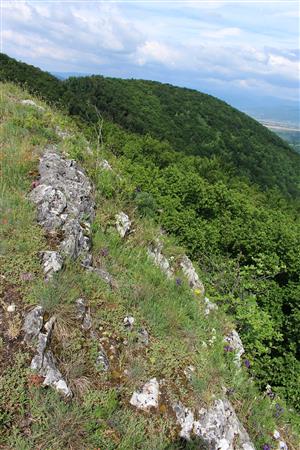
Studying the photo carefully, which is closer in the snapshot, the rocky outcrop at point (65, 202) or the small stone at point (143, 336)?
the small stone at point (143, 336)

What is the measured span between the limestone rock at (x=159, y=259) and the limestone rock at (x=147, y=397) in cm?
199

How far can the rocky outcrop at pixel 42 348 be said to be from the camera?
3051mm

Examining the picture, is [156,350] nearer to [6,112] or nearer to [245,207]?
[6,112]

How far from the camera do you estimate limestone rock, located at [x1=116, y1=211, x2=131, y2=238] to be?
221 inches

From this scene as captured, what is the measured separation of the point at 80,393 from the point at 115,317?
97cm

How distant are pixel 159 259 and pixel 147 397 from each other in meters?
2.59

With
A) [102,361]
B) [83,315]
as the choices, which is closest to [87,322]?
[83,315]

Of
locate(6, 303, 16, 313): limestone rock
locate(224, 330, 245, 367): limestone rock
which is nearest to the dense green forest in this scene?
locate(224, 330, 245, 367): limestone rock

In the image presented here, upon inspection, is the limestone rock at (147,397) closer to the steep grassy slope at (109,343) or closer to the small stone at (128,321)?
the steep grassy slope at (109,343)

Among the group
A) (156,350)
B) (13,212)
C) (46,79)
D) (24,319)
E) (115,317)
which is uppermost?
(46,79)

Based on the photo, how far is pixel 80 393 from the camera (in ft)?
10.3

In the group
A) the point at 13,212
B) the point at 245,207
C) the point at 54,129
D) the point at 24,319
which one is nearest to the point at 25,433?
the point at 24,319

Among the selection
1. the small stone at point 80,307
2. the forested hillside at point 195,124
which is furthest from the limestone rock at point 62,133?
the forested hillside at point 195,124

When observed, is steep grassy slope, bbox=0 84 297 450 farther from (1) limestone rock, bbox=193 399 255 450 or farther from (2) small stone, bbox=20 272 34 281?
(1) limestone rock, bbox=193 399 255 450
